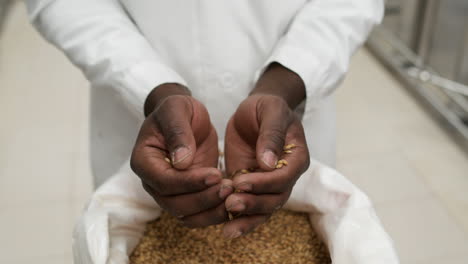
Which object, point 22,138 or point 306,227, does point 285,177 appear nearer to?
point 306,227

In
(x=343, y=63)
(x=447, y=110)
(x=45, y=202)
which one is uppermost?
(x=343, y=63)

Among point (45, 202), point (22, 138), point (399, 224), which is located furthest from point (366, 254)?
point (22, 138)

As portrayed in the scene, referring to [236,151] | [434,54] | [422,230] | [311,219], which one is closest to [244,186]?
[236,151]

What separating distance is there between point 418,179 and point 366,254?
128 centimetres

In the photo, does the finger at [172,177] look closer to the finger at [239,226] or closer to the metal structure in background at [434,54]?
the finger at [239,226]

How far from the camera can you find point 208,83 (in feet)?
2.75

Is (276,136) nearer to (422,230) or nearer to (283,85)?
(283,85)

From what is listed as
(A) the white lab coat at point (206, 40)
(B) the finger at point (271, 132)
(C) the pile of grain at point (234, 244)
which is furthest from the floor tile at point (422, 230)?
(B) the finger at point (271, 132)

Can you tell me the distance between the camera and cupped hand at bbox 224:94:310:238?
1.98ft

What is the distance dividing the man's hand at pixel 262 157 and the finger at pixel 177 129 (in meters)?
0.07

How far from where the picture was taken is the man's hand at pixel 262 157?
0.61 m

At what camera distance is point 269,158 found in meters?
0.60

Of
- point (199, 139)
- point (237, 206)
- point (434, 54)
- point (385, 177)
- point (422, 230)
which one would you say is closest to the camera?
point (237, 206)

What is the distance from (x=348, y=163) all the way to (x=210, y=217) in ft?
4.52
